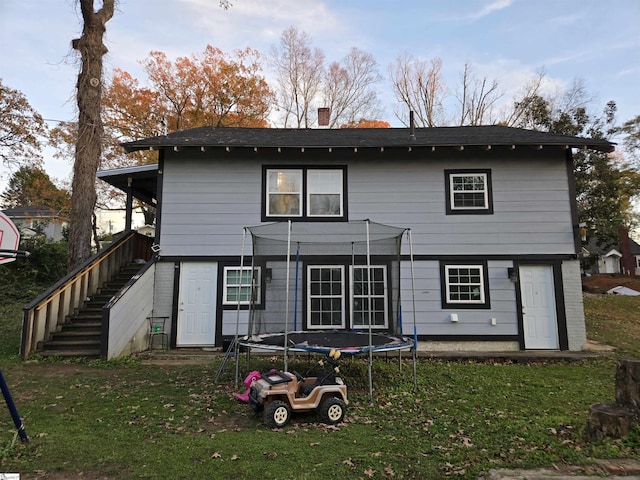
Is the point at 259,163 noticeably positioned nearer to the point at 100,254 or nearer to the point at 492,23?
the point at 100,254

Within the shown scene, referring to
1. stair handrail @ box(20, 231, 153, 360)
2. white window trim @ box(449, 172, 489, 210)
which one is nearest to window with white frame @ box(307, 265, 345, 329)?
white window trim @ box(449, 172, 489, 210)

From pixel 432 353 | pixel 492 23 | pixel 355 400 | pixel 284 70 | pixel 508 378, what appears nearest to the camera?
pixel 355 400

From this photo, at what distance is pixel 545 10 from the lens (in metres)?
11.3

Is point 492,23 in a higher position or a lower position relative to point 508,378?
higher

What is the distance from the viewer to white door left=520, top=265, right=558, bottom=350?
814 cm

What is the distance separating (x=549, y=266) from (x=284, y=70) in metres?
19.0

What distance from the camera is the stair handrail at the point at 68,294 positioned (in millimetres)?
6879

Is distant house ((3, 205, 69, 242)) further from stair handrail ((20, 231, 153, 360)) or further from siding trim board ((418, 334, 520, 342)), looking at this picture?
siding trim board ((418, 334, 520, 342))

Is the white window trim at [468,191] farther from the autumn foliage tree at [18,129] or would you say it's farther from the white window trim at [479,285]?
the autumn foliage tree at [18,129]

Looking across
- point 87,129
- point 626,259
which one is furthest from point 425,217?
point 626,259

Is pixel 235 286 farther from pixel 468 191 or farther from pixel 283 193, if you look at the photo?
pixel 468 191

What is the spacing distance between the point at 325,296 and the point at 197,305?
2883 mm

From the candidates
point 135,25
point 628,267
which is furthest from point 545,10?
point 628,267

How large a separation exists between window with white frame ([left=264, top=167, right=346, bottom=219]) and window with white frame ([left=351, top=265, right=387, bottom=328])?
1660 mm
